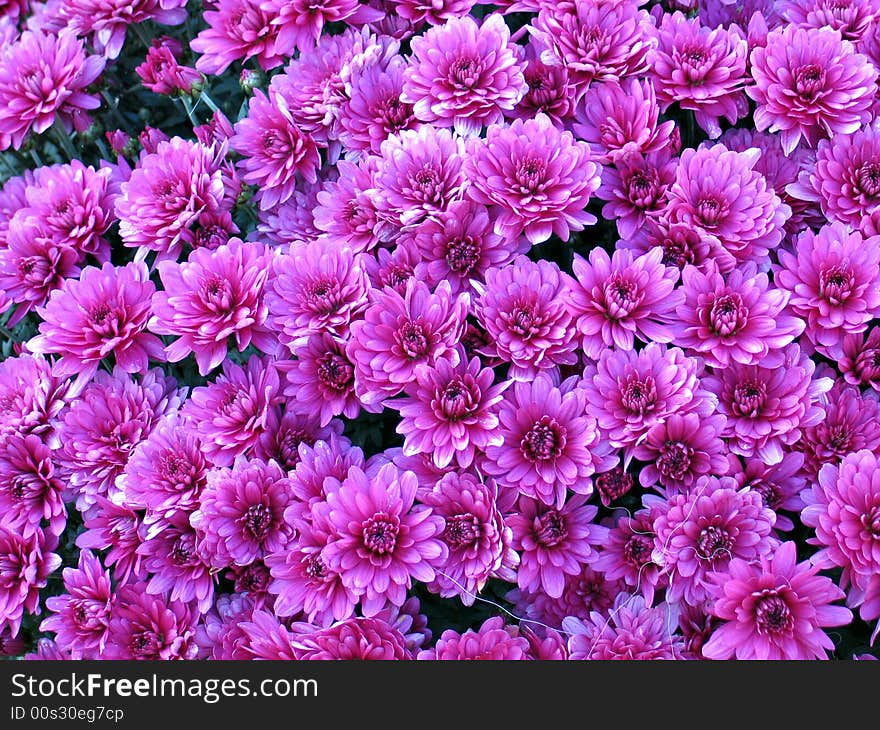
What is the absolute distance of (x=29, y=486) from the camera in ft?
6.09

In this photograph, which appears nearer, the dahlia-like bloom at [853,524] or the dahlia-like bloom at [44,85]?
the dahlia-like bloom at [853,524]

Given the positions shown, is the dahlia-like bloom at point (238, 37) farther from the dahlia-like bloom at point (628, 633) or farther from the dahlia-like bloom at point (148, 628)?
the dahlia-like bloom at point (628, 633)

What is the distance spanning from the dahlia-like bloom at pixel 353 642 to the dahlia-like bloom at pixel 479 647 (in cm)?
6

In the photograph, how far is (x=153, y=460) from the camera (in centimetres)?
175

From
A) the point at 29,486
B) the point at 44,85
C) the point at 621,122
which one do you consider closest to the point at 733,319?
the point at 621,122

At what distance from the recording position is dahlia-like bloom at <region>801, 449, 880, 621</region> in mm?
1560

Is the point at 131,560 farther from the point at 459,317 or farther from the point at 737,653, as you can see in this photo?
the point at 737,653

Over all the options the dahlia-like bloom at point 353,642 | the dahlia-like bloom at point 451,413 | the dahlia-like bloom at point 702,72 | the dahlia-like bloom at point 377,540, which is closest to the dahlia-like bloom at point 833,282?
the dahlia-like bloom at point 702,72

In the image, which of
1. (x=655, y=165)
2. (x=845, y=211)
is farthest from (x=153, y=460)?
(x=845, y=211)

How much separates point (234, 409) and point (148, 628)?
47 centimetres

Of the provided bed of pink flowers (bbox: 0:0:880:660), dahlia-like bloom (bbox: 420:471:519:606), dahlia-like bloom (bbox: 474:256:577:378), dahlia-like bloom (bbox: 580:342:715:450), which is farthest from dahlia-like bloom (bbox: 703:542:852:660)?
dahlia-like bloom (bbox: 474:256:577:378)

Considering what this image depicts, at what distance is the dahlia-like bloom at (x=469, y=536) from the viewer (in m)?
1.63

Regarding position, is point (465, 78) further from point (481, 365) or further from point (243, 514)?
point (243, 514)

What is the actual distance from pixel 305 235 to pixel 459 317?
50 cm
